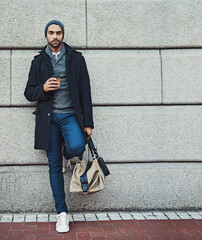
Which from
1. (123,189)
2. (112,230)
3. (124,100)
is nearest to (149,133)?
(124,100)

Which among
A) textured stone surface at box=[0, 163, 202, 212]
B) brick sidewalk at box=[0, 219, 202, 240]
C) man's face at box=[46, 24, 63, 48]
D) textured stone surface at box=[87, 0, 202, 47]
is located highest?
textured stone surface at box=[87, 0, 202, 47]

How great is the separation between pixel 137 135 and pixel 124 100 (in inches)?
19.8

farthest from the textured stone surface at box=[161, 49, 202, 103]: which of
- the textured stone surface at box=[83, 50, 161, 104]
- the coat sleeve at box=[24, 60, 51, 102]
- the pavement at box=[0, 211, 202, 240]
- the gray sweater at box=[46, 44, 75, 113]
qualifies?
the coat sleeve at box=[24, 60, 51, 102]

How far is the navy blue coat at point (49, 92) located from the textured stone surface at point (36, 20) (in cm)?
39

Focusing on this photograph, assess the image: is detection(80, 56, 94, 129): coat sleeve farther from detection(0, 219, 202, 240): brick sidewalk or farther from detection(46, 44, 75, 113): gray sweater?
detection(0, 219, 202, 240): brick sidewalk

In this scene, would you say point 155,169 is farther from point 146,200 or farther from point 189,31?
point 189,31

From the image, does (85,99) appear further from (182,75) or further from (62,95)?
(182,75)

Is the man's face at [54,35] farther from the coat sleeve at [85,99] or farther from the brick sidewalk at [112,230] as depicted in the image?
the brick sidewalk at [112,230]

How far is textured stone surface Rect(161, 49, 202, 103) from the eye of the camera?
4.78m

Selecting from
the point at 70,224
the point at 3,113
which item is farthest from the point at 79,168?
the point at 3,113

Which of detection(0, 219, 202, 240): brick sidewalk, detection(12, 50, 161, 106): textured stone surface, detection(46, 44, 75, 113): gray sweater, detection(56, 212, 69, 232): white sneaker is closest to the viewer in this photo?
detection(0, 219, 202, 240): brick sidewalk

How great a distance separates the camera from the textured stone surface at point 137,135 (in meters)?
4.64

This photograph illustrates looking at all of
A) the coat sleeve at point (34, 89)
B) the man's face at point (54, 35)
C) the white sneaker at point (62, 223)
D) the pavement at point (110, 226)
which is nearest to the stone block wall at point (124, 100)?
the pavement at point (110, 226)

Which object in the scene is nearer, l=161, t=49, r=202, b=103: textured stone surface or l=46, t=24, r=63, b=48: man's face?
l=46, t=24, r=63, b=48: man's face
